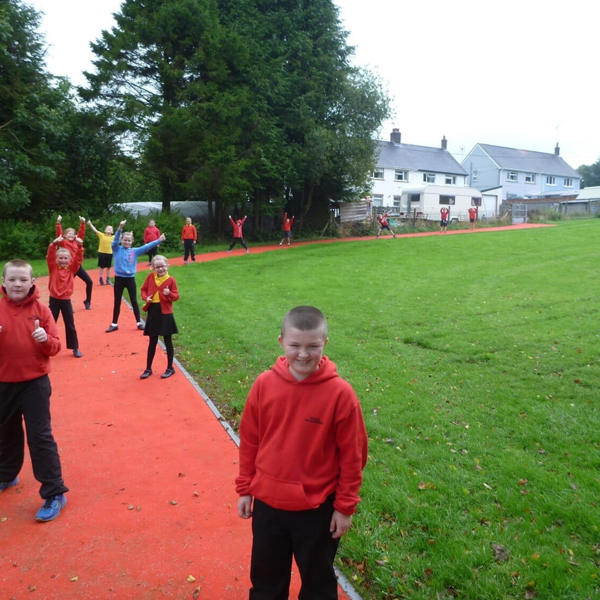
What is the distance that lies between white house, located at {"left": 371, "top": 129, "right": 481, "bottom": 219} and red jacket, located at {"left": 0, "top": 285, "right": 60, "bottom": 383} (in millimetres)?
43284

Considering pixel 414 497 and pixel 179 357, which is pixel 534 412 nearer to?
pixel 414 497

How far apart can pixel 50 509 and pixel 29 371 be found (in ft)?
3.89

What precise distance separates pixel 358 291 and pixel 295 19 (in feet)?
75.8

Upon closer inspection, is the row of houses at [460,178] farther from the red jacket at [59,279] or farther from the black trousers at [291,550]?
the black trousers at [291,550]

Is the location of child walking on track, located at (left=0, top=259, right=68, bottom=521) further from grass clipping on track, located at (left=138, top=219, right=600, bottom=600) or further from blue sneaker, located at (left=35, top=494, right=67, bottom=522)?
grass clipping on track, located at (left=138, top=219, right=600, bottom=600)

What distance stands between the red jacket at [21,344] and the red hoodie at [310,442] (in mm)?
2436

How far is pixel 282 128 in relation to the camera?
29.9 m

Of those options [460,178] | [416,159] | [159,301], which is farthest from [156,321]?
[460,178]

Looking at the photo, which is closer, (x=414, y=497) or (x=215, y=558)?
(x=215, y=558)

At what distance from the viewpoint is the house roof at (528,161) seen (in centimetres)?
6147

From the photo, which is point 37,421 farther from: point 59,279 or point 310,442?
point 59,279

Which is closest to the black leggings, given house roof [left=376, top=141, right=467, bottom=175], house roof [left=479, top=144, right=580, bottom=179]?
house roof [left=376, top=141, right=467, bottom=175]

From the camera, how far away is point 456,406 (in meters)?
6.31

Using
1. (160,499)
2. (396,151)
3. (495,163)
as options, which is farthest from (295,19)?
(495,163)
